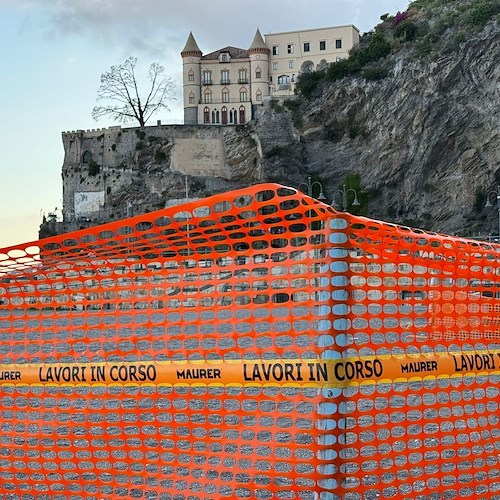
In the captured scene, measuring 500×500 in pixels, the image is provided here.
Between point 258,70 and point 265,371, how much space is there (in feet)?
240

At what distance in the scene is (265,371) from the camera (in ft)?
12.0

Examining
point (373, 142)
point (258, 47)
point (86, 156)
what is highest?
point (258, 47)

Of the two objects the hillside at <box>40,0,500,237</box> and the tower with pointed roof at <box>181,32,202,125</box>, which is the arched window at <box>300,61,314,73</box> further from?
the tower with pointed roof at <box>181,32,202,125</box>

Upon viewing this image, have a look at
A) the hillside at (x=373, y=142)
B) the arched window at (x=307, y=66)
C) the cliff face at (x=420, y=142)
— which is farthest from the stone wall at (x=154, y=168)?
the arched window at (x=307, y=66)

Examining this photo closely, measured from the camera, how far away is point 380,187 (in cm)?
5997

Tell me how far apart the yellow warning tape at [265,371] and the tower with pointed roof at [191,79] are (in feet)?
233

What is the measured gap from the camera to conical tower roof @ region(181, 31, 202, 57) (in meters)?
76.4

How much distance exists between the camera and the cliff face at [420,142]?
5512cm

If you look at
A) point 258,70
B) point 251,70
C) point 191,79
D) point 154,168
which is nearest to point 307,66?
point 258,70

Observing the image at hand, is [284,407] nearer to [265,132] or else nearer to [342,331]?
[342,331]

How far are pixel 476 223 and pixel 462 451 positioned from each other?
50.2 m

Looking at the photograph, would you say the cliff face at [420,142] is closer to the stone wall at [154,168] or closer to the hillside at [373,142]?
the hillside at [373,142]

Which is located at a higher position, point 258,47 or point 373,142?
point 258,47

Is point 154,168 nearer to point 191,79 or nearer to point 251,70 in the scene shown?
point 191,79
